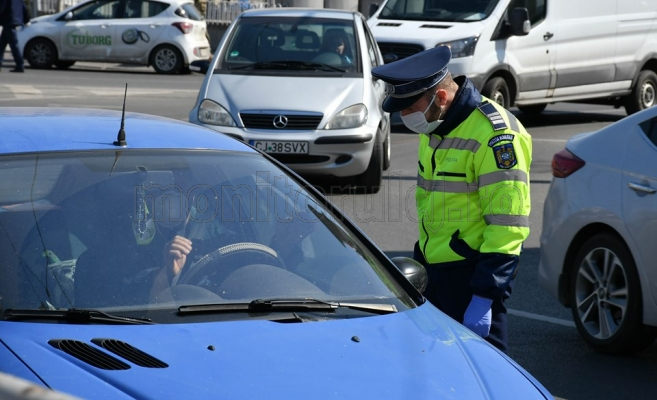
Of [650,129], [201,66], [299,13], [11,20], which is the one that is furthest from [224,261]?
[11,20]

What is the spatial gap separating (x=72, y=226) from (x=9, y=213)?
20 centimetres

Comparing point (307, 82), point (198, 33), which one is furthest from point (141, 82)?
point (307, 82)

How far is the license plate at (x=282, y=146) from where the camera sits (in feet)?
33.0

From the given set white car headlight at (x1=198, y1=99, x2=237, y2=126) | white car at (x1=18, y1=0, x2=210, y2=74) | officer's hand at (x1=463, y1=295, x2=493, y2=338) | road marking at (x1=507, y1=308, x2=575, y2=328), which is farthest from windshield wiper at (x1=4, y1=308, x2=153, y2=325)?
white car at (x1=18, y1=0, x2=210, y2=74)

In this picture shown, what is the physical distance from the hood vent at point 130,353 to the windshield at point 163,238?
0.81 ft

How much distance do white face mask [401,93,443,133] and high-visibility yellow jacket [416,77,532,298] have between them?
28 mm

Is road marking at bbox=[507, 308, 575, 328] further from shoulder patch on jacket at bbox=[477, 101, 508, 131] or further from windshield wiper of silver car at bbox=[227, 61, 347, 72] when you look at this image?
windshield wiper of silver car at bbox=[227, 61, 347, 72]

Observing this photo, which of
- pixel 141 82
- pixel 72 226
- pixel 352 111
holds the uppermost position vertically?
pixel 72 226

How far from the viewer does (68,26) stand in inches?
905

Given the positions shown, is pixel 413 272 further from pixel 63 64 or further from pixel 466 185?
pixel 63 64

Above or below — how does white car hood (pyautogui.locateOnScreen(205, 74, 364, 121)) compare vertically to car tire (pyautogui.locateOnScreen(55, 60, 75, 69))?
above

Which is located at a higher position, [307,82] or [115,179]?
[115,179]

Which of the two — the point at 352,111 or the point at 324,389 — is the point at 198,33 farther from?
the point at 324,389

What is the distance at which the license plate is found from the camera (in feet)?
33.0
